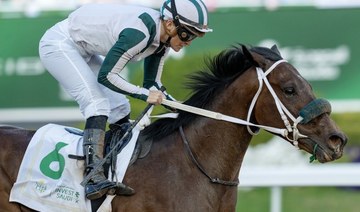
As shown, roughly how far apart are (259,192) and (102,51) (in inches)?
93.3

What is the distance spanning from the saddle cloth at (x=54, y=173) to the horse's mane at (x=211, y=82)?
0.15 m

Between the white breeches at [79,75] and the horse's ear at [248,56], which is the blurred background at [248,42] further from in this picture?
the horse's ear at [248,56]

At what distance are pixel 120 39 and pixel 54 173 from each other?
2.88 feet

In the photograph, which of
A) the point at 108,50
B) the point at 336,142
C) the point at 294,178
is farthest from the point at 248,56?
the point at 294,178

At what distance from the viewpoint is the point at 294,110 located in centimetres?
508

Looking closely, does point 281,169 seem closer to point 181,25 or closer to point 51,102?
point 181,25

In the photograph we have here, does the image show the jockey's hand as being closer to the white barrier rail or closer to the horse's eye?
the horse's eye

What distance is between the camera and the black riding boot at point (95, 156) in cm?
513

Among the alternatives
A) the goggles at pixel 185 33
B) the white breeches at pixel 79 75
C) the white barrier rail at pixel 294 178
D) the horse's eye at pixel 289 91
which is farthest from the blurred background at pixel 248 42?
the horse's eye at pixel 289 91

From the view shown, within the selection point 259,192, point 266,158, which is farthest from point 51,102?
point 259,192

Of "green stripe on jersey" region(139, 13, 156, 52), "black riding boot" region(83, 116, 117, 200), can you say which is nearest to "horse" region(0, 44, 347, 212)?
"black riding boot" region(83, 116, 117, 200)

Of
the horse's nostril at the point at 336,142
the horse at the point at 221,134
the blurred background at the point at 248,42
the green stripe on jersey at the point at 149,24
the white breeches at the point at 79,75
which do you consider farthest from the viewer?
the blurred background at the point at 248,42

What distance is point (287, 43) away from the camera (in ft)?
55.7

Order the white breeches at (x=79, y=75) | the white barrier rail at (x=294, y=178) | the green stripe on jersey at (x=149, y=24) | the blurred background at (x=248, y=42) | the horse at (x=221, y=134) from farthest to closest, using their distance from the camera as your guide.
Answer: the blurred background at (x=248, y=42) < the white barrier rail at (x=294, y=178) < the white breeches at (x=79, y=75) < the green stripe on jersey at (x=149, y=24) < the horse at (x=221, y=134)
